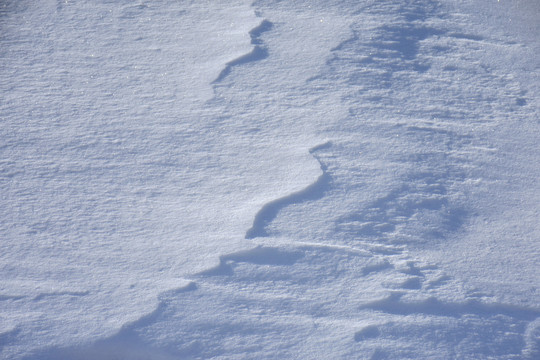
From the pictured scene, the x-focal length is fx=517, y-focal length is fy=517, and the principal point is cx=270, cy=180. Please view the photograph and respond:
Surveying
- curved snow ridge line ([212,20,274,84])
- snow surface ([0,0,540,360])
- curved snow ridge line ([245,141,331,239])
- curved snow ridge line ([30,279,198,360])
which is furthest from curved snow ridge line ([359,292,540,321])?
curved snow ridge line ([212,20,274,84])

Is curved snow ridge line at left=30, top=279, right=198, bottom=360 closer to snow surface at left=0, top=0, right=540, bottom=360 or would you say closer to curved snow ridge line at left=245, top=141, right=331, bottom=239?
snow surface at left=0, top=0, right=540, bottom=360

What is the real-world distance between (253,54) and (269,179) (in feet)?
1.34

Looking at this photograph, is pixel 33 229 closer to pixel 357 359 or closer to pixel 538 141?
pixel 357 359

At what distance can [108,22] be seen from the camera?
145 cm

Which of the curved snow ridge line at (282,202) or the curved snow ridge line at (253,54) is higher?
the curved snow ridge line at (253,54)

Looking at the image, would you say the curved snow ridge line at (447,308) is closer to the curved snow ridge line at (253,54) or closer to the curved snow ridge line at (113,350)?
the curved snow ridge line at (113,350)

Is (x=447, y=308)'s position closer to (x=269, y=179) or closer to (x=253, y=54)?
(x=269, y=179)

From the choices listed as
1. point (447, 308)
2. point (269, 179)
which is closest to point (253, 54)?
point (269, 179)

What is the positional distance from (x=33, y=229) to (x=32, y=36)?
64cm

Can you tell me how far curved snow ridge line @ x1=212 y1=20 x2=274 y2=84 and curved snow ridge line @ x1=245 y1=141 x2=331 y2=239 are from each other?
38 cm

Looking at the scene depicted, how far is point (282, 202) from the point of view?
1.08m

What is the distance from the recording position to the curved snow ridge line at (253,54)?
1324 mm

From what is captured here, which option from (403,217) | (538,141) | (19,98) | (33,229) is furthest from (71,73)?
(538,141)

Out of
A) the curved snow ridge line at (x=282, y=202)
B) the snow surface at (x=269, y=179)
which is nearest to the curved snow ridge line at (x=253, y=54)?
the snow surface at (x=269, y=179)
